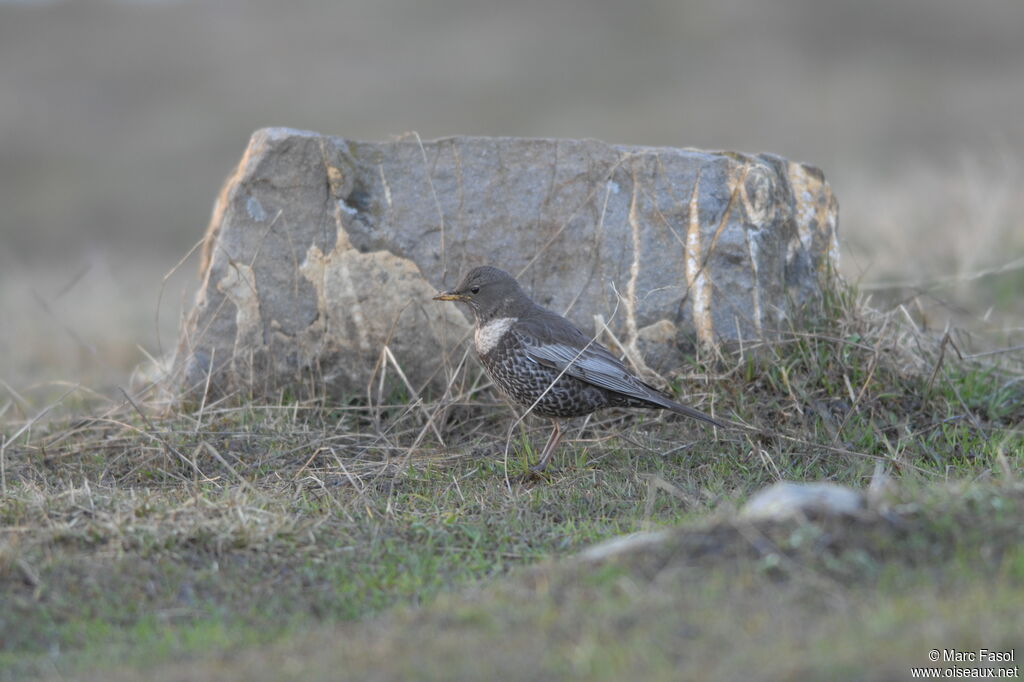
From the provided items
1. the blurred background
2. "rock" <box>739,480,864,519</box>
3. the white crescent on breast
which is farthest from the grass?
the blurred background

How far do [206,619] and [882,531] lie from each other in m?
2.01

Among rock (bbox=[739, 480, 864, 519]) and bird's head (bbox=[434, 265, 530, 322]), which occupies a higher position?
bird's head (bbox=[434, 265, 530, 322])

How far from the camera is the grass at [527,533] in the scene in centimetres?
263

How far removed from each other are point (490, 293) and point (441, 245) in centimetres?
59

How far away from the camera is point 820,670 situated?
2.35 metres

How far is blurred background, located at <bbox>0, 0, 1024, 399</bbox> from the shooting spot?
18062mm

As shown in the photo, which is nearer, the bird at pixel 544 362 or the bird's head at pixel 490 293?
the bird at pixel 544 362

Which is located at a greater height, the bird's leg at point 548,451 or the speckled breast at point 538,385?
the speckled breast at point 538,385

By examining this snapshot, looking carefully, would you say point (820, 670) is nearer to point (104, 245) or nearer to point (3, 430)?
point (3, 430)

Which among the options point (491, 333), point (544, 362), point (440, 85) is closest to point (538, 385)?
Answer: point (544, 362)

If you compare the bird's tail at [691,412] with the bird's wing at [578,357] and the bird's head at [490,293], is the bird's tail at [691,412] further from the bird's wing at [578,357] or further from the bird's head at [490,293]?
the bird's head at [490,293]

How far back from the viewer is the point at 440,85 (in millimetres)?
21609

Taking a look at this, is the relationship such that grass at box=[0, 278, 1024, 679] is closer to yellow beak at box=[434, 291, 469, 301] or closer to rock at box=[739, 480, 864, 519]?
rock at box=[739, 480, 864, 519]

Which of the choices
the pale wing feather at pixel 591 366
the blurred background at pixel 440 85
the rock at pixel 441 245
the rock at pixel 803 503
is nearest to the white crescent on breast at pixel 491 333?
the pale wing feather at pixel 591 366
